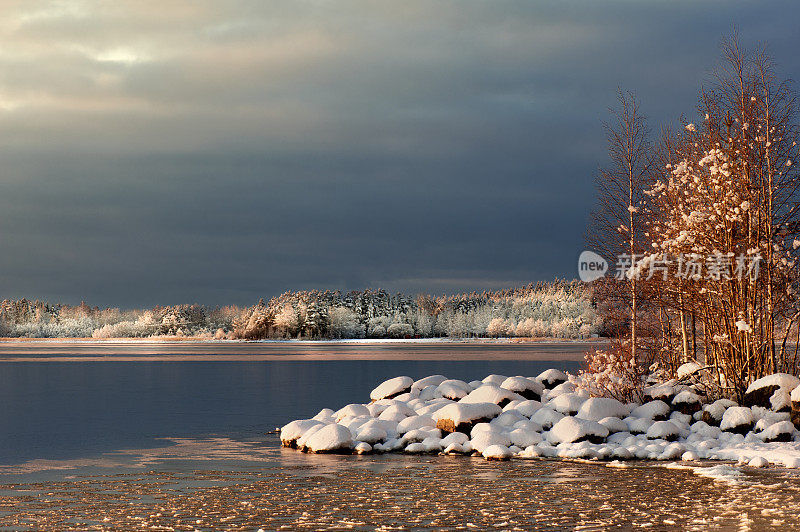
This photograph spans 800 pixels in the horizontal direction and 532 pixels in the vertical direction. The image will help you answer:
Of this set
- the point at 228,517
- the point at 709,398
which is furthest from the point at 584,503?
the point at 709,398

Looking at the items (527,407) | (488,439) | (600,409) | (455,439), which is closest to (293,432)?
(455,439)

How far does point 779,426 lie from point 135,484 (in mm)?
13918

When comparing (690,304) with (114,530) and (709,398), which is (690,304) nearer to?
(709,398)

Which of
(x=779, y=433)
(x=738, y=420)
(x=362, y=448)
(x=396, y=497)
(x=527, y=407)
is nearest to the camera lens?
(x=396, y=497)

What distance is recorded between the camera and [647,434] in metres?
20.0

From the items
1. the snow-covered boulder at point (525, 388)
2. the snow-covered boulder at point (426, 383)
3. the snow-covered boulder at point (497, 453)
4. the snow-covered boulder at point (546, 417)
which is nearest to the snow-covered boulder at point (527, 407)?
the snow-covered boulder at point (546, 417)

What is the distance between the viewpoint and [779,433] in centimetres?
1923

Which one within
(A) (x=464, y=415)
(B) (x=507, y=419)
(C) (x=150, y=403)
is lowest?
(C) (x=150, y=403)

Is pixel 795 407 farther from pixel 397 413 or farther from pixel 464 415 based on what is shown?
pixel 397 413

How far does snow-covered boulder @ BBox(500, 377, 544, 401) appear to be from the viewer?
24266 mm

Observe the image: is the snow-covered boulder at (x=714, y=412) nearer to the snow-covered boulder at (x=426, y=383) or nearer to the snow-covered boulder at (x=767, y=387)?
the snow-covered boulder at (x=767, y=387)

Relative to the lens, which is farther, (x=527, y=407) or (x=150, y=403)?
(x=150, y=403)

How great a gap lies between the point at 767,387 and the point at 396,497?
37.5ft

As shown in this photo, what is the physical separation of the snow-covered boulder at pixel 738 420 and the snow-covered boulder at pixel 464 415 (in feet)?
17.6
